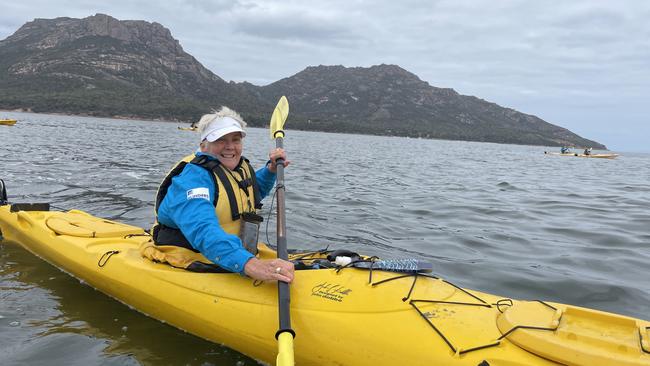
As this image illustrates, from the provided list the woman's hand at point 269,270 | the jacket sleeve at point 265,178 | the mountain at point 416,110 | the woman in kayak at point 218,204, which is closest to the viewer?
the woman's hand at point 269,270

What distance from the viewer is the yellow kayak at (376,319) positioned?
105 inches

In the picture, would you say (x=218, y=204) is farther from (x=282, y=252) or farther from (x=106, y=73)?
(x=106, y=73)

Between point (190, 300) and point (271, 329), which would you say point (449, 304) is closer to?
point (271, 329)

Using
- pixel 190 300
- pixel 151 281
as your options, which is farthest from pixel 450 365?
pixel 151 281

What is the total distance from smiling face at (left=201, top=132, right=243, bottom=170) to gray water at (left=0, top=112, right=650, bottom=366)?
1563 mm

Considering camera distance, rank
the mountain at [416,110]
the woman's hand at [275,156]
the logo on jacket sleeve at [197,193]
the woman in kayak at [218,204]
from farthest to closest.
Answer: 1. the mountain at [416,110]
2. the woman's hand at [275,156]
3. the logo on jacket sleeve at [197,193]
4. the woman in kayak at [218,204]

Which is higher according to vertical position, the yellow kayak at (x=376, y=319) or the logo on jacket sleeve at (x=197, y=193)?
the logo on jacket sleeve at (x=197, y=193)

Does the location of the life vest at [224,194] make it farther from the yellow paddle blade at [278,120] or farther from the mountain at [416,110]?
the mountain at [416,110]

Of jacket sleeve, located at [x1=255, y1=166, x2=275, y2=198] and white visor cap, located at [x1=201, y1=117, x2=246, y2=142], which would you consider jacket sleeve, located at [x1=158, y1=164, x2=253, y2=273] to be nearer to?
white visor cap, located at [x1=201, y1=117, x2=246, y2=142]

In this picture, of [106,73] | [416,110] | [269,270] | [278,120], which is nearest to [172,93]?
[106,73]

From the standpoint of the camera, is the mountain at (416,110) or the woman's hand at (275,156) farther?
the mountain at (416,110)

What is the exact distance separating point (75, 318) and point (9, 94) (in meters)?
97.8

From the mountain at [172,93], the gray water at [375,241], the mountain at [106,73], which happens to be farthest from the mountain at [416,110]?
the gray water at [375,241]

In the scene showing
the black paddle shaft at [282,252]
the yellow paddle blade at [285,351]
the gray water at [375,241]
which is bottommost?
the gray water at [375,241]
